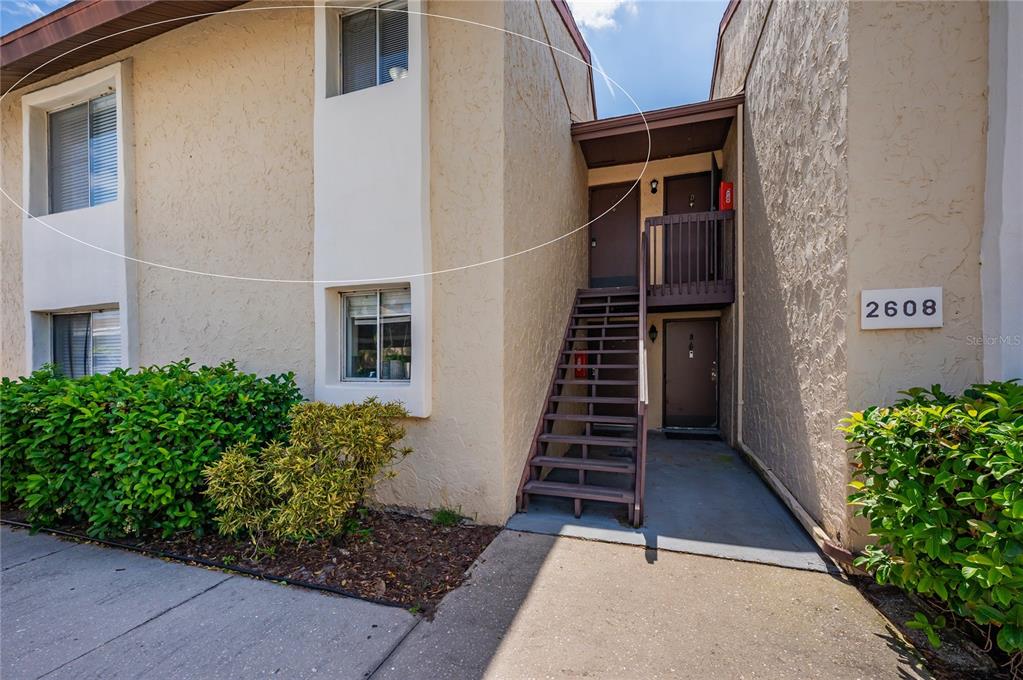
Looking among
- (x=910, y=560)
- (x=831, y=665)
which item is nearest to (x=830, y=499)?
(x=910, y=560)

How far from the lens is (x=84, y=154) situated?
19.6 feet

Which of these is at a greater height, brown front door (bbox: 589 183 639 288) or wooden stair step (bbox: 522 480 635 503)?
brown front door (bbox: 589 183 639 288)

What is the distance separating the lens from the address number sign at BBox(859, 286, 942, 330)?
9.87 feet

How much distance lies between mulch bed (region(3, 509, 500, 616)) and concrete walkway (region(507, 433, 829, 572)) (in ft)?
2.28

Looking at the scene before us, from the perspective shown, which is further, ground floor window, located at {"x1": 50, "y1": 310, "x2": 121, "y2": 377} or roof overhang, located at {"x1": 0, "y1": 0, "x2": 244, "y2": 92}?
ground floor window, located at {"x1": 50, "y1": 310, "x2": 121, "y2": 377}

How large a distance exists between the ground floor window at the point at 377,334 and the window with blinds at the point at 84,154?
4.27 meters

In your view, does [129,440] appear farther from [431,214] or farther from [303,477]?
[431,214]

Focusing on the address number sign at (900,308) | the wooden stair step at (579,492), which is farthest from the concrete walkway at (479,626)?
the address number sign at (900,308)

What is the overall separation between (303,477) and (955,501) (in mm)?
3896

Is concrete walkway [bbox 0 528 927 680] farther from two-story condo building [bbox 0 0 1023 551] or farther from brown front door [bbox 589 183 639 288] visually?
brown front door [bbox 589 183 639 288]

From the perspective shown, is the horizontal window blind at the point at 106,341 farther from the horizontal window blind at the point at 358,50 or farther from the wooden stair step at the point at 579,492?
the wooden stair step at the point at 579,492

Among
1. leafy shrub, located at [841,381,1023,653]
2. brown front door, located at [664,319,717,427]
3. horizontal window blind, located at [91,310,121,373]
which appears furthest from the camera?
brown front door, located at [664,319,717,427]

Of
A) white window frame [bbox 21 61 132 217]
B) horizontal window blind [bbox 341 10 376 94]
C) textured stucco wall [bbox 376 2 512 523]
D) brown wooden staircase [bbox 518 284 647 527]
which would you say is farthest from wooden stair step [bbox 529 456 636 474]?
white window frame [bbox 21 61 132 217]

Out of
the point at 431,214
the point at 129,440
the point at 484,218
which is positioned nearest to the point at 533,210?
the point at 484,218
